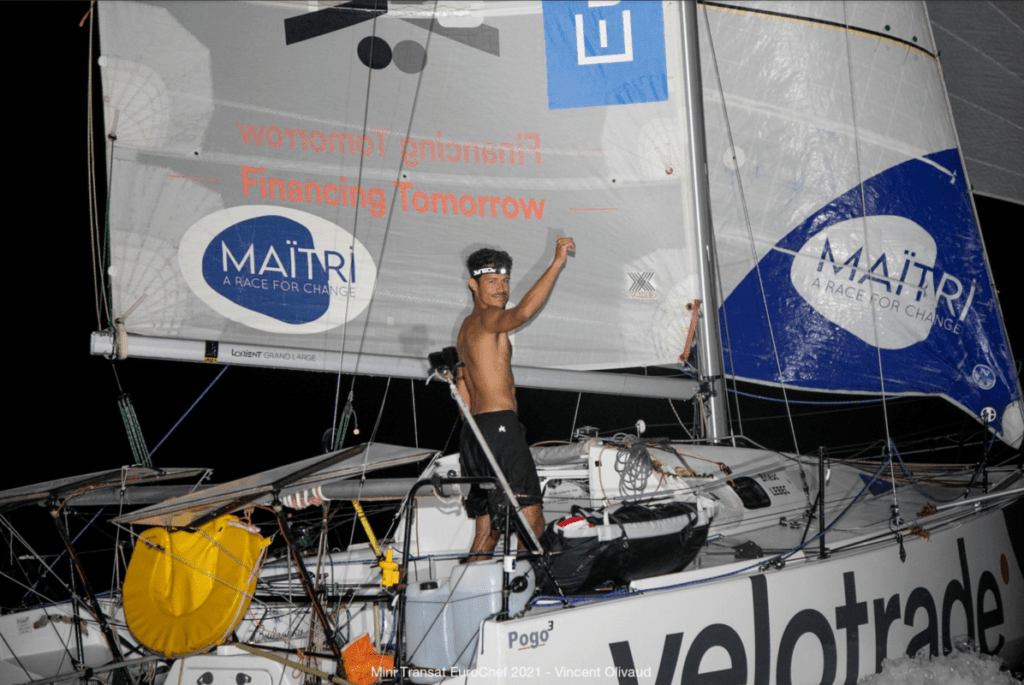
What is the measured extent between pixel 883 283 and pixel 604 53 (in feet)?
5.97

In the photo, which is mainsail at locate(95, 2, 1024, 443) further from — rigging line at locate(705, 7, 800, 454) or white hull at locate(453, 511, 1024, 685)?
white hull at locate(453, 511, 1024, 685)

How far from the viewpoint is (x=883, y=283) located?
445 centimetres

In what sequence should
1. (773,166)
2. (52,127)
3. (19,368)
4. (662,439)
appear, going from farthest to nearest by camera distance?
1. (52,127)
2. (19,368)
3. (773,166)
4. (662,439)

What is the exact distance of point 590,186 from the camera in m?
4.26

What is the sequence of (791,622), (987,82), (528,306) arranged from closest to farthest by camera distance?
(791,622) < (528,306) < (987,82)

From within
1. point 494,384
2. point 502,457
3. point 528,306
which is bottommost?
point 502,457

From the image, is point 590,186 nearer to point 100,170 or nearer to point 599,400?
point 599,400

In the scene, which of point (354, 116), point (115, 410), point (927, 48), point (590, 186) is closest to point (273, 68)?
point (354, 116)

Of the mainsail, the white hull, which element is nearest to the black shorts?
the white hull

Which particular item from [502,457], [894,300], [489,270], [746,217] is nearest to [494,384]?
[502,457]

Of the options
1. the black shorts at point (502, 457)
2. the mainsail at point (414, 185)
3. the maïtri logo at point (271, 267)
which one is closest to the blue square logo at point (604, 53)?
the mainsail at point (414, 185)

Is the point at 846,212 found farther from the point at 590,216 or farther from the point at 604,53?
the point at 604,53

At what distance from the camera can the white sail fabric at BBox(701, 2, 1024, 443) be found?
14.6ft

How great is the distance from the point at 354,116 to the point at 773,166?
2244 millimetres
